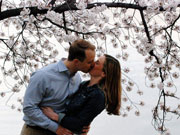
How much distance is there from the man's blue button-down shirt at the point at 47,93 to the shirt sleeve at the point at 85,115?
4.5 inches

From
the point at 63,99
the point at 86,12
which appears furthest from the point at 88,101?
the point at 86,12

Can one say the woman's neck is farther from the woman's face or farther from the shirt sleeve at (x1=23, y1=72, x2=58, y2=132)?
the shirt sleeve at (x1=23, y1=72, x2=58, y2=132)

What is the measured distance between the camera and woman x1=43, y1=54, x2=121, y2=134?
2.79m

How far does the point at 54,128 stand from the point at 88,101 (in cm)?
39

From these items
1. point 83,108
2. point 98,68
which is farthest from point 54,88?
point 98,68

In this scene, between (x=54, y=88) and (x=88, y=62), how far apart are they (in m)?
0.38

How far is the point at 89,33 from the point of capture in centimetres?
500

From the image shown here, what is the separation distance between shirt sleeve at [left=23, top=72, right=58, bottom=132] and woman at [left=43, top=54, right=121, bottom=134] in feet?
0.22

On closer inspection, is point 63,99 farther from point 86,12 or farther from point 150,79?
point 150,79

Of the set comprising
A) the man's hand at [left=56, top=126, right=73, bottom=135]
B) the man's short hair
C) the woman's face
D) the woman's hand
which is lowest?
the man's hand at [left=56, top=126, right=73, bottom=135]

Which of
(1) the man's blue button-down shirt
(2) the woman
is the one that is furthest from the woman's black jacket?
(1) the man's blue button-down shirt

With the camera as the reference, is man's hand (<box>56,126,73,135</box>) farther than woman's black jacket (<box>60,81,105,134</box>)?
Yes

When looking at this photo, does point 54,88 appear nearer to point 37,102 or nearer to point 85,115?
point 37,102

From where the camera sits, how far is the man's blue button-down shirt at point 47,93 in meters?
2.82
